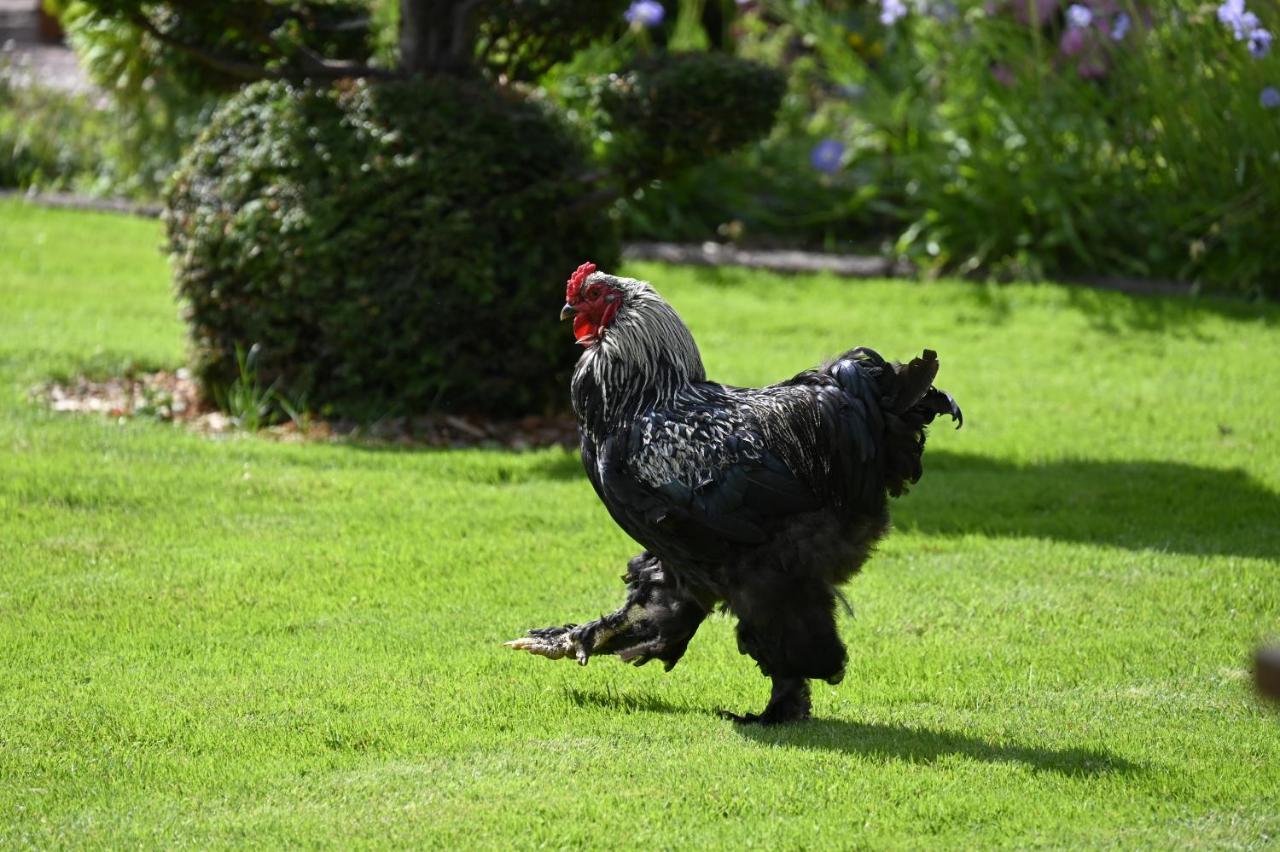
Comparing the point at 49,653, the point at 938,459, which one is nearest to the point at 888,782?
the point at 49,653

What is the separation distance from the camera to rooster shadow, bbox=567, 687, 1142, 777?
5535mm

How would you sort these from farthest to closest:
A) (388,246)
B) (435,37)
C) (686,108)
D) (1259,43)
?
(1259,43)
(435,37)
(388,246)
(686,108)

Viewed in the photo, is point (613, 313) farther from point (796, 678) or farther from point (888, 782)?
point (888, 782)

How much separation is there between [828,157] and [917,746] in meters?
11.3

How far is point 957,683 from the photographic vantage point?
6457 mm

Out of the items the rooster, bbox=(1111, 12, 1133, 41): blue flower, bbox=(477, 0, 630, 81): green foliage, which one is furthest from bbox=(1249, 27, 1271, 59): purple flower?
the rooster

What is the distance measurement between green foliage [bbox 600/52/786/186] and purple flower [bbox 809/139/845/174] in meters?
6.38

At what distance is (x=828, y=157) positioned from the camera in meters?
16.4

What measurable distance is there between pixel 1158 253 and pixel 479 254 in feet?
21.0

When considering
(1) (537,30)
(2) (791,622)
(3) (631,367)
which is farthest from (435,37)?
(2) (791,622)

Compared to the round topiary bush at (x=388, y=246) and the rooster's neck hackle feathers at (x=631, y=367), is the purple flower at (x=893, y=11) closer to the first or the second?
the round topiary bush at (x=388, y=246)

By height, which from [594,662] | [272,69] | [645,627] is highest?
[272,69]

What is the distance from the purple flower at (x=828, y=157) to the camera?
16391 millimetres

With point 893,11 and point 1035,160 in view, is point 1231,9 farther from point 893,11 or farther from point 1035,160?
point 893,11
